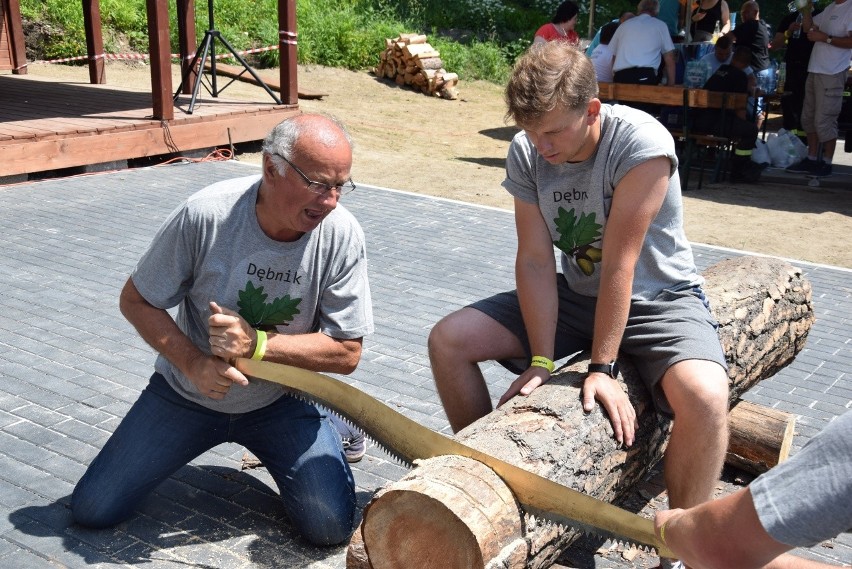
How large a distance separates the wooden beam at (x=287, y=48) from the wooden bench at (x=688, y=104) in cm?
378

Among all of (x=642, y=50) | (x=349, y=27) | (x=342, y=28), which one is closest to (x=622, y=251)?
(x=642, y=50)

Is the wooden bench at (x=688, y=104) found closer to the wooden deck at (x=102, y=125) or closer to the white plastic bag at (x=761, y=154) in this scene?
the white plastic bag at (x=761, y=154)

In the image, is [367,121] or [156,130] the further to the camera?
[367,121]

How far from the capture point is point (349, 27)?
63.9 ft

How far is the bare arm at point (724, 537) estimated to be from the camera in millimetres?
1727

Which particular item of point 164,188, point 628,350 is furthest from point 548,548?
point 164,188

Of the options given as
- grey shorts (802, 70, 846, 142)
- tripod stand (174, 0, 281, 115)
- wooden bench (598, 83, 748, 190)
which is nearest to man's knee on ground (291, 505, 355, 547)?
tripod stand (174, 0, 281, 115)

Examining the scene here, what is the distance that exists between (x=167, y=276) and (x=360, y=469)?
50.2 inches

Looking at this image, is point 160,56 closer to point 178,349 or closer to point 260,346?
point 178,349

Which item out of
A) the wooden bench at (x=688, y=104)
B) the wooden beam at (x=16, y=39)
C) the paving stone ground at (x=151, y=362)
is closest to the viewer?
the paving stone ground at (x=151, y=362)

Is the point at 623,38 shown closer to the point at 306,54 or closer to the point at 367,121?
the point at 367,121

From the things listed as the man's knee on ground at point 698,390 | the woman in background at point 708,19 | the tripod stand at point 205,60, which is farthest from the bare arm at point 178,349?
the woman in background at point 708,19

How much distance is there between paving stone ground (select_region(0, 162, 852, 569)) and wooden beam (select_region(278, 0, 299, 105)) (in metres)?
2.82

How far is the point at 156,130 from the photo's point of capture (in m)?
10.2
